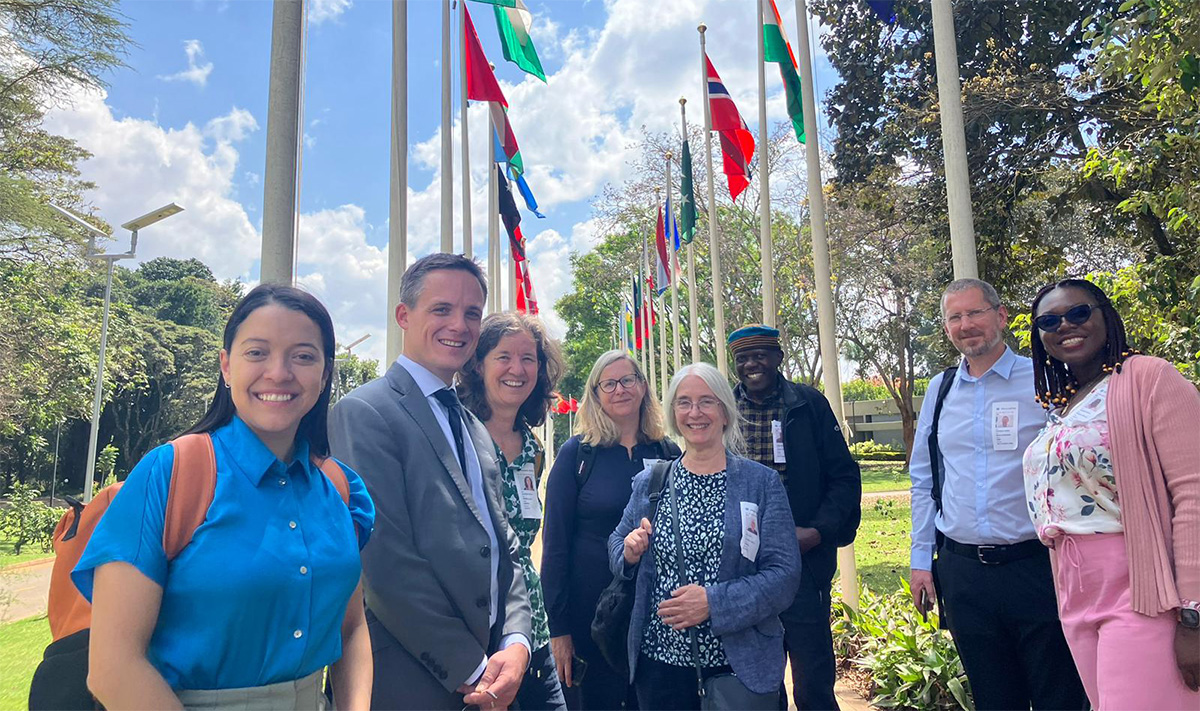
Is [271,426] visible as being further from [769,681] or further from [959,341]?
[959,341]

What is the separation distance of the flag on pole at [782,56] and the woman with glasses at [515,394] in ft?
18.4

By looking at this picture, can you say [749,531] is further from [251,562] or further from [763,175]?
[763,175]

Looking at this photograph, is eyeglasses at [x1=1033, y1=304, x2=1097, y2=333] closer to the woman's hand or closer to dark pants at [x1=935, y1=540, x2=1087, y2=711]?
dark pants at [x1=935, y1=540, x2=1087, y2=711]

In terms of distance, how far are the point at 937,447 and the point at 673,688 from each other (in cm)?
167

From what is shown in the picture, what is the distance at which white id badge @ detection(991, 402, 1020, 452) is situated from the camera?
3.06 m

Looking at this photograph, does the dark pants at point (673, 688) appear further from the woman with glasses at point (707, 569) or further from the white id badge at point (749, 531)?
the white id badge at point (749, 531)

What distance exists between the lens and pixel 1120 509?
239 cm

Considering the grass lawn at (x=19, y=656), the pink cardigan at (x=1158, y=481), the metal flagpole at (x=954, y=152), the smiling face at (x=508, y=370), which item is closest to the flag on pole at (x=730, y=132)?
the metal flagpole at (x=954, y=152)

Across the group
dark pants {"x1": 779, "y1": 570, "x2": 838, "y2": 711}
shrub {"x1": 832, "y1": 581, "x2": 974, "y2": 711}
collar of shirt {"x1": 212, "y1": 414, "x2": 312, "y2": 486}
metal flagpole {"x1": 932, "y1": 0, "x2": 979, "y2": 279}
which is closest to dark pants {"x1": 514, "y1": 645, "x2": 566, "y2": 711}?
collar of shirt {"x1": 212, "y1": 414, "x2": 312, "y2": 486}

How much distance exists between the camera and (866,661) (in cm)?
510

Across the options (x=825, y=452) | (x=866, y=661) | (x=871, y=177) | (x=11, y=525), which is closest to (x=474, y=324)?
(x=825, y=452)

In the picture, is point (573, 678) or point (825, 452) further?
point (825, 452)

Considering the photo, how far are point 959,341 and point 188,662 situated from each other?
311cm

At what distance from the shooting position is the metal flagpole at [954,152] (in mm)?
4383
